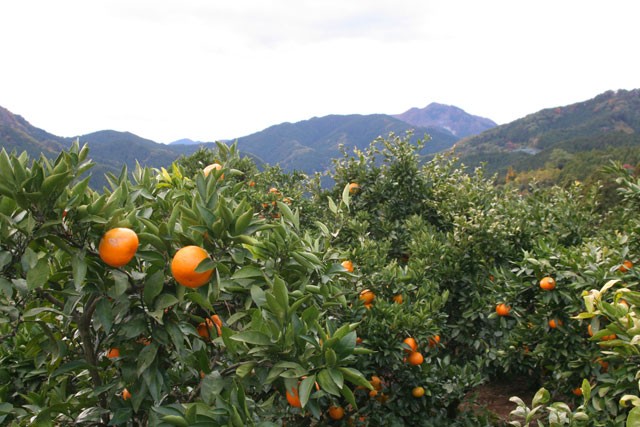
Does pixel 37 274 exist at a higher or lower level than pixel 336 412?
higher

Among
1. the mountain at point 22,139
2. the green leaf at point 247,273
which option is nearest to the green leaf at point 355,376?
the green leaf at point 247,273

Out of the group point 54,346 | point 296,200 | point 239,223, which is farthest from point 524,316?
point 296,200

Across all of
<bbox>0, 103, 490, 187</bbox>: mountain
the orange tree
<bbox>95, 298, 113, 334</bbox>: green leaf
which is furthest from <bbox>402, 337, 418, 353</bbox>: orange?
<bbox>0, 103, 490, 187</bbox>: mountain

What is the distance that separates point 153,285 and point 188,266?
16 cm

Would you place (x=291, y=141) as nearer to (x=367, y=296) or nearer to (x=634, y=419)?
(x=367, y=296)

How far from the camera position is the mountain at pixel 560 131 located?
63.4m

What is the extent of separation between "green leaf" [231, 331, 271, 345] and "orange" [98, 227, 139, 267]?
402mm

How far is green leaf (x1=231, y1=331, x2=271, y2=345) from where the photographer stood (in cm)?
126

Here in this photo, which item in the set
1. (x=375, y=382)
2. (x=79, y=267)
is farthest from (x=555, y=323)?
(x=79, y=267)

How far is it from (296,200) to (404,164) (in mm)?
1851

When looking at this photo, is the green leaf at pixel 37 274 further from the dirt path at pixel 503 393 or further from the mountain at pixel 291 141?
the mountain at pixel 291 141

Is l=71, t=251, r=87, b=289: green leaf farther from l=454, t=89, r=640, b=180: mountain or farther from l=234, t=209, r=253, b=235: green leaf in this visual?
l=454, t=89, r=640, b=180: mountain

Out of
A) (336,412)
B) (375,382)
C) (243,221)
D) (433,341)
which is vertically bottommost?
(336,412)

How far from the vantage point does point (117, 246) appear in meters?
1.25
